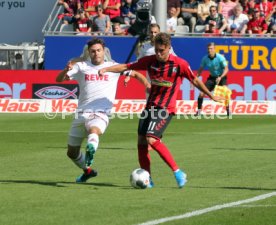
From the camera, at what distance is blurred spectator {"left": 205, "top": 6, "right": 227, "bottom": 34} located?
3397cm

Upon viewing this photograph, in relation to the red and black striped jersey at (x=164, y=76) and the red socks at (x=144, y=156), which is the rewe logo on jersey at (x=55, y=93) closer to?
the red socks at (x=144, y=156)

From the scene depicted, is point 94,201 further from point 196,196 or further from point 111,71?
point 111,71

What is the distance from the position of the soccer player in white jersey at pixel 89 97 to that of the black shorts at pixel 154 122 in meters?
0.76

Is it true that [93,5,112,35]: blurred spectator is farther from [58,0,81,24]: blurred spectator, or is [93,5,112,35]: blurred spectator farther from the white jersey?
the white jersey

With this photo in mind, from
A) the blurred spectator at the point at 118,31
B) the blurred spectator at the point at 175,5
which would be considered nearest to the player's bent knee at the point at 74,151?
the blurred spectator at the point at 118,31

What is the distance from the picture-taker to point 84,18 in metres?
35.2

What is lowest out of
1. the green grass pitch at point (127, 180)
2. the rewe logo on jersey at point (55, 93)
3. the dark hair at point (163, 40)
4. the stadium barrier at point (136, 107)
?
the stadium barrier at point (136, 107)

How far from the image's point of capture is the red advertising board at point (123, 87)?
31.3m

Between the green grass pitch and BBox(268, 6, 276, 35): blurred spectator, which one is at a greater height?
the green grass pitch

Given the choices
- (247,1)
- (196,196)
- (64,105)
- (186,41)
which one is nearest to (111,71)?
(196,196)

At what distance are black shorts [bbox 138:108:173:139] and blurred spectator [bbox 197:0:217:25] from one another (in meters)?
23.1

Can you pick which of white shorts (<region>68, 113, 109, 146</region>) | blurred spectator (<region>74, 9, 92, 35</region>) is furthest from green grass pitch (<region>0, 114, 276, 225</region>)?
blurred spectator (<region>74, 9, 92, 35</region>)

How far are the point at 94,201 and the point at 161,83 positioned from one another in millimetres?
2256

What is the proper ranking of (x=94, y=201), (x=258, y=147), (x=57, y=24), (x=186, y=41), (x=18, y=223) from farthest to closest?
(x=57, y=24), (x=186, y=41), (x=258, y=147), (x=94, y=201), (x=18, y=223)
